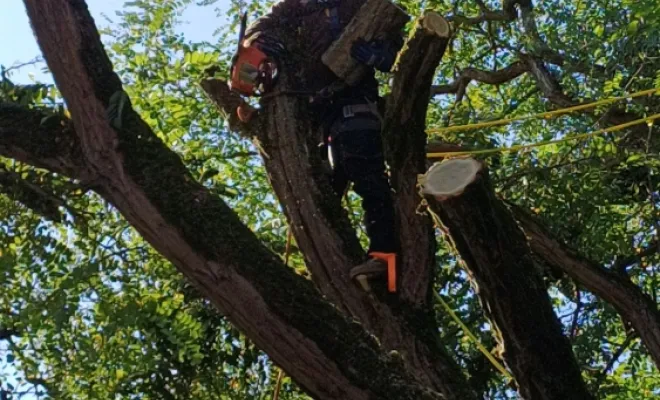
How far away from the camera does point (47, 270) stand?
13.1ft

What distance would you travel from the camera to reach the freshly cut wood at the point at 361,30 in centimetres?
375

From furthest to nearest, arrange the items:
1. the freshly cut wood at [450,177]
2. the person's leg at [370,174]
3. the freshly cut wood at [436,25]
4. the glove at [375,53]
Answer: the glove at [375,53], the person's leg at [370,174], the freshly cut wood at [436,25], the freshly cut wood at [450,177]

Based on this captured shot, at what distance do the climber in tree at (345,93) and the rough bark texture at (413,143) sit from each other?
125 mm

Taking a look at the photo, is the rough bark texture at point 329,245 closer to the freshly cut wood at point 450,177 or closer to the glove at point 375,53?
the glove at point 375,53

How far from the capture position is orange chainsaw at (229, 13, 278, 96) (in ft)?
12.6

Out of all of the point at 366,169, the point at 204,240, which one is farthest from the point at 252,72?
the point at 204,240

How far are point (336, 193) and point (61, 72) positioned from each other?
50.2 inches

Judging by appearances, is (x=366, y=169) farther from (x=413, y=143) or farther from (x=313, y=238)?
(x=413, y=143)

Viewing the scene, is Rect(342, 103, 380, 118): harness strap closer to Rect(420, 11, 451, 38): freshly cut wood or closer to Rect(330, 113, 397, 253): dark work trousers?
Rect(330, 113, 397, 253): dark work trousers

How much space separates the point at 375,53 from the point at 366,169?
0.48 m

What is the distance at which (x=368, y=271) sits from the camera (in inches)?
128

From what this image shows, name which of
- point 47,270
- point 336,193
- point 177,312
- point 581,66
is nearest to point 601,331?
point 581,66

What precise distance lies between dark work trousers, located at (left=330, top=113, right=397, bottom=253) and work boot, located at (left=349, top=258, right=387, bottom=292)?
0.21 meters

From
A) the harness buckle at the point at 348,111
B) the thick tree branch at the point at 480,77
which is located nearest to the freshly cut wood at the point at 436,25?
the harness buckle at the point at 348,111
